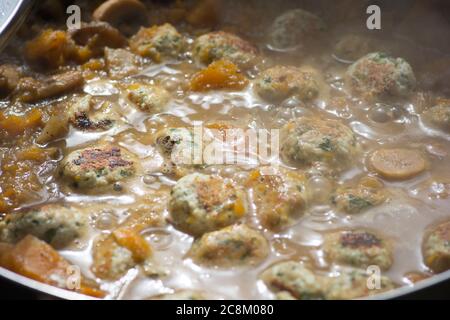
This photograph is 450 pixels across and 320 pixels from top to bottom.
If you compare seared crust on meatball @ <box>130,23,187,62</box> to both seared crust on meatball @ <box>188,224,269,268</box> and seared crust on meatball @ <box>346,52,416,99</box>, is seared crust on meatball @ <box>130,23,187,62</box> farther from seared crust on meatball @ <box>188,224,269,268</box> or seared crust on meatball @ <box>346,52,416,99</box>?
seared crust on meatball @ <box>188,224,269,268</box>

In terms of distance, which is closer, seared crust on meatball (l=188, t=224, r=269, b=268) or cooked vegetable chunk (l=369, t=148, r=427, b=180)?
seared crust on meatball (l=188, t=224, r=269, b=268)

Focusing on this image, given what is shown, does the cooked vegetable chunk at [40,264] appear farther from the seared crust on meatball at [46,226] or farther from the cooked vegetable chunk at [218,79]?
the cooked vegetable chunk at [218,79]

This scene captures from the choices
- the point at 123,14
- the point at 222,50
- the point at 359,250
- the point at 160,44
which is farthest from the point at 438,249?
the point at 123,14

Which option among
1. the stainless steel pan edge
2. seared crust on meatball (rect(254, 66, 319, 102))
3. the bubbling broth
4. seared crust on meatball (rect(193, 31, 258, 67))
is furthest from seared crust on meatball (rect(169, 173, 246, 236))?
seared crust on meatball (rect(193, 31, 258, 67))

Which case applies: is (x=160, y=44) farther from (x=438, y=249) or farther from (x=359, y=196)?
(x=438, y=249)

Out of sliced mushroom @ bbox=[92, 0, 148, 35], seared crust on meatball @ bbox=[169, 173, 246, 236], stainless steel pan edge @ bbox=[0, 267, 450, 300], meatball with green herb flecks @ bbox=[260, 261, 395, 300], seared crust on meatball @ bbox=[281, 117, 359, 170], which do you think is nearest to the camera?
stainless steel pan edge @ bbox=[0, 267, 450, 300]
